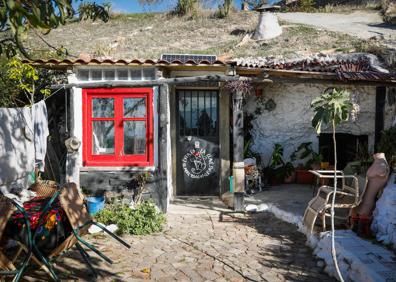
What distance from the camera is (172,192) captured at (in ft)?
30.7

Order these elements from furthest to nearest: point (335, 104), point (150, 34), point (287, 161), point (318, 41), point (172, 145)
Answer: point (150, 34)
point (318, 41)
point (287, 161)
point (172, 145)
point (335, 104)

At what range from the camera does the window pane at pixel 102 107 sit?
328 inches

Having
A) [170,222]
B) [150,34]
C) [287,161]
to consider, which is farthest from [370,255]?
[150,34]

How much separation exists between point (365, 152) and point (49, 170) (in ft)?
24.8

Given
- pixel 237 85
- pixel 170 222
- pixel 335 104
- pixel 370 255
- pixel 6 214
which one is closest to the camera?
pixel 6 214

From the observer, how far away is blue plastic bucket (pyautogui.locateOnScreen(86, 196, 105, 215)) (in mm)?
7637

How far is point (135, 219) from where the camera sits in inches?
269

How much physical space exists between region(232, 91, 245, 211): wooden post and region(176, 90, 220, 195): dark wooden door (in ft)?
4.15

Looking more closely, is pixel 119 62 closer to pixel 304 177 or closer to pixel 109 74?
pixel 109 74

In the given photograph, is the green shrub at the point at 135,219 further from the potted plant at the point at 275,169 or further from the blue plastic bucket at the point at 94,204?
the potted plant at the point at 275,169

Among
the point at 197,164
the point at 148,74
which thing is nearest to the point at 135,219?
the point at 197,164

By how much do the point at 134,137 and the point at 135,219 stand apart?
2.04 meters

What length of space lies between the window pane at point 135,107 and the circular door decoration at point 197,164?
1.68 m

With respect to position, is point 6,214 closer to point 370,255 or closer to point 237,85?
point 370,255
